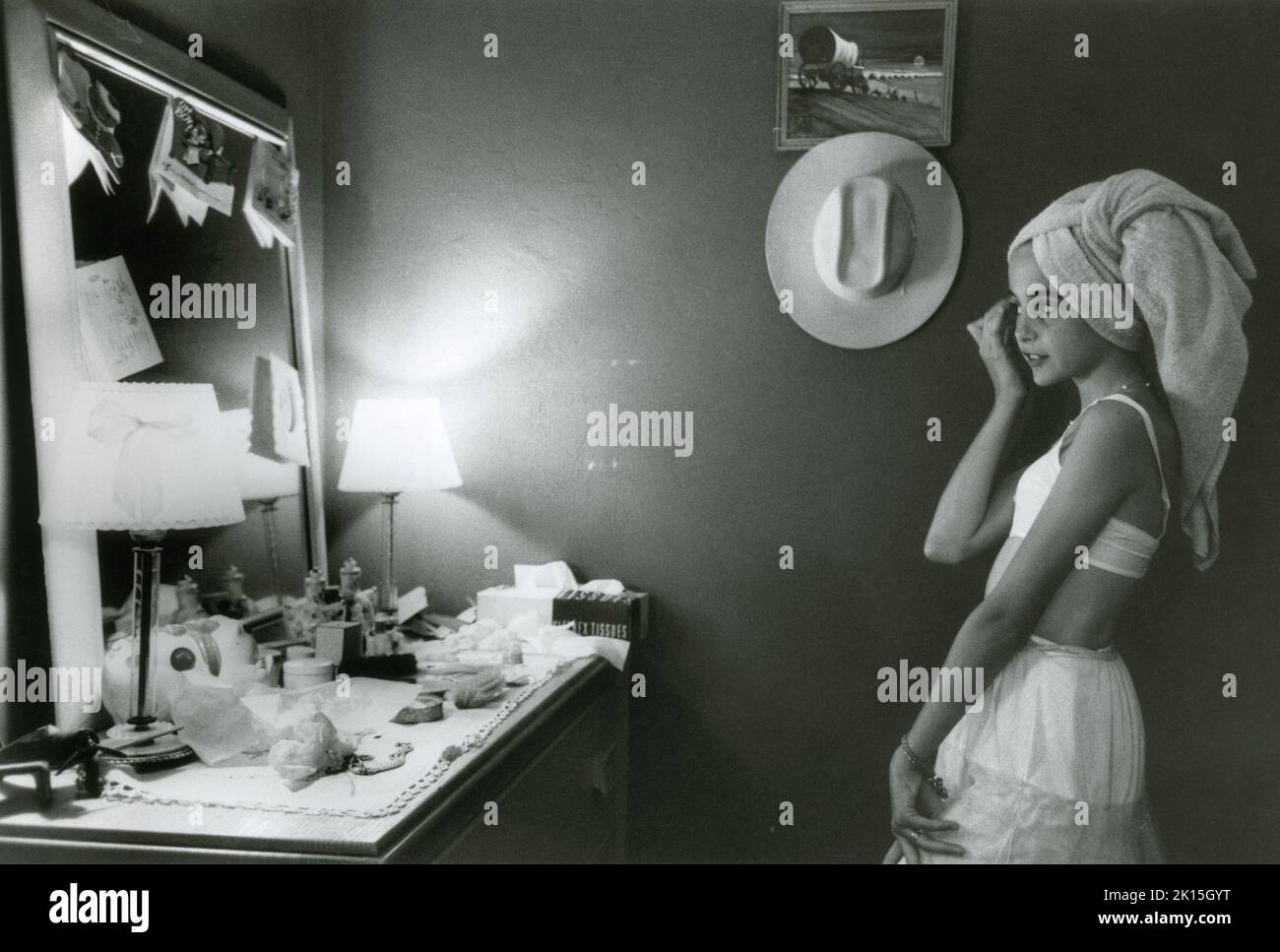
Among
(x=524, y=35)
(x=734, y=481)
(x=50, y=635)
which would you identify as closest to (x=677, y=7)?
(x=524, y=35)

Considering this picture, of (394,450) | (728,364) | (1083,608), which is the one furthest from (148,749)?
(1083,608)

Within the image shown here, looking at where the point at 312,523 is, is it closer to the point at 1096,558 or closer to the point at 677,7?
the point at 677,7

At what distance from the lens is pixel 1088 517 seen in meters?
1.90

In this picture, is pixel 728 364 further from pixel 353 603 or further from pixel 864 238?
pixel 353 603

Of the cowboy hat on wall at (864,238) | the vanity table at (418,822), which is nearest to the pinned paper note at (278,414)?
the vanity table at (418,822)

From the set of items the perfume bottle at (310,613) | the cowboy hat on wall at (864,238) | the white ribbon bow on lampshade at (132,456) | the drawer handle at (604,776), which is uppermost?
the cowboy hat on wall at (864,238)

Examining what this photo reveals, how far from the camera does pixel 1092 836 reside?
74.4 inches

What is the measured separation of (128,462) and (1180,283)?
1.94 m

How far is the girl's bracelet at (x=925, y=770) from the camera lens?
2.03 m

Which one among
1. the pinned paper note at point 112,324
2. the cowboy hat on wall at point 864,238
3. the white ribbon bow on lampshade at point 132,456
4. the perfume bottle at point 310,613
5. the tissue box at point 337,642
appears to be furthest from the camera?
the cowboy hat on wall at point 864,238

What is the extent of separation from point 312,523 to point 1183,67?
2.18 m

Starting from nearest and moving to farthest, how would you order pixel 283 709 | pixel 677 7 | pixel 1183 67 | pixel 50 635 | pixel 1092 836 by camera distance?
pixel 50 635, pixel 283 709, pixel 1092 836, pixel 1183 67, pixel 677 7

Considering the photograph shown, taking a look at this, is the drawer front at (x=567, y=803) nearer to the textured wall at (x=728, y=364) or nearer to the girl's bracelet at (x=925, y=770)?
the textured wall at (x=728, y=364)

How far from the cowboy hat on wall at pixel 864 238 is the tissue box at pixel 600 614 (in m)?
0.76
